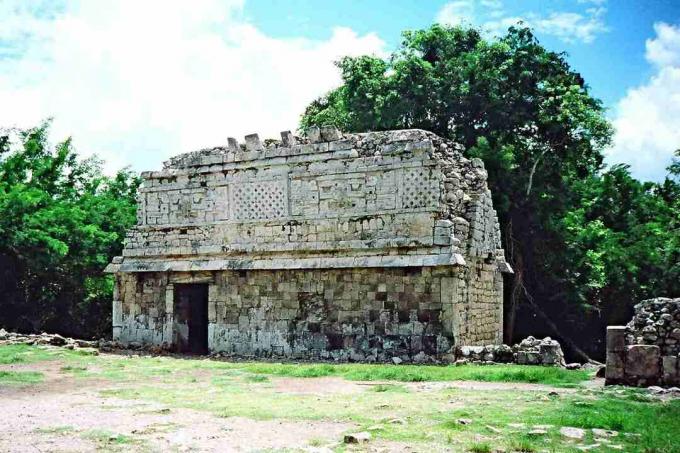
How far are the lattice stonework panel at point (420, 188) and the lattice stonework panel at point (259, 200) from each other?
272cm

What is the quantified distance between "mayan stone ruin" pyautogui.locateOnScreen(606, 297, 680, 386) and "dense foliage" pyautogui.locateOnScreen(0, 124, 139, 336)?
14.3 m

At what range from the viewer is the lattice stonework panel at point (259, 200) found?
16.1 m

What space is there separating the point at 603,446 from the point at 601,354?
16.3 metres

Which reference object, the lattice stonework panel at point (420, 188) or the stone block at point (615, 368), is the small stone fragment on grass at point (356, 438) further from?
the lattice stonework panel at point (420, 188)

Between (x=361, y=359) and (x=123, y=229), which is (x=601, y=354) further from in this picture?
(x=123, y=229)

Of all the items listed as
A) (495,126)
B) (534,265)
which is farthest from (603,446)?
(495,126)

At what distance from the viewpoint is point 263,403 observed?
29.7 feet

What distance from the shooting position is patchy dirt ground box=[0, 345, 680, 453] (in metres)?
6.66

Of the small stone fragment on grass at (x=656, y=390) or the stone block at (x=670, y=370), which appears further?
the stone block at (x=670, y=370)

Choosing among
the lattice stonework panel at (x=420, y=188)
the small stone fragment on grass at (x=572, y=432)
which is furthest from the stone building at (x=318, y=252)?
A: the small stone fragment on grass at (x=572, y=432)

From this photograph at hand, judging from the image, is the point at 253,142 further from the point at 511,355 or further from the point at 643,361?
the point at 643,361

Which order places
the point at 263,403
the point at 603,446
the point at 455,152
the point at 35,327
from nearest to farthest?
1. the point at 603,446
2. the point at 263,403
3. the point at 455,152
4. the point at 35,327

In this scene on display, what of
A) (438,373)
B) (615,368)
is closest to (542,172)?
(438,373)

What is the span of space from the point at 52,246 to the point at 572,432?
51.8 ft
